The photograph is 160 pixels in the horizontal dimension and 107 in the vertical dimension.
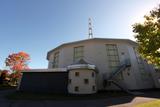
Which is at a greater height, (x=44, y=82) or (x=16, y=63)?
(x=16, y=63)

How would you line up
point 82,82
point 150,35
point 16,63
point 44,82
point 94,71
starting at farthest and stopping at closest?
point 16,63 < point 44,82 < point 94,71 < point 82,82 < point 150,35

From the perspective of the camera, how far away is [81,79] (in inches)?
826

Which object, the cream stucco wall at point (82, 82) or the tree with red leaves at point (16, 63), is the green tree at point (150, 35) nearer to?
the cream stucco wall at point (82, 82)

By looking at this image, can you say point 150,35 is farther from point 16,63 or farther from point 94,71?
point 16,63

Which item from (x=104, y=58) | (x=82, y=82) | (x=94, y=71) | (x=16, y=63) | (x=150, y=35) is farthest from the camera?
(x=16, y=63)

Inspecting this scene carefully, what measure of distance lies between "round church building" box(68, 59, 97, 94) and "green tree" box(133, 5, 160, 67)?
8.90 meters

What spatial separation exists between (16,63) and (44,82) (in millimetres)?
30390

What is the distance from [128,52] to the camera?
28.6 metres

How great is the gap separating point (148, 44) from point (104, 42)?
1499cm

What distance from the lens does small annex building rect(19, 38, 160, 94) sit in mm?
21547

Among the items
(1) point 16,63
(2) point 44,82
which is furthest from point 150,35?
(1) point 16,63

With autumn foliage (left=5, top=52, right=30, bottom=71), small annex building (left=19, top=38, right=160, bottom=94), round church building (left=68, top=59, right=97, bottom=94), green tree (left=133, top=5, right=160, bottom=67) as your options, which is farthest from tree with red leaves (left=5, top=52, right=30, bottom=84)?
green tree (left=133, top=5, right=160, bottom=67)

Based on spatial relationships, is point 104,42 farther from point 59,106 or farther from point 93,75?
point 59,106

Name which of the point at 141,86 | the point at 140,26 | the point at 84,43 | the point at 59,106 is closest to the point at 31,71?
the point at 84,43
